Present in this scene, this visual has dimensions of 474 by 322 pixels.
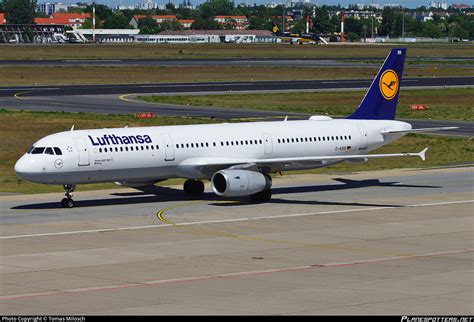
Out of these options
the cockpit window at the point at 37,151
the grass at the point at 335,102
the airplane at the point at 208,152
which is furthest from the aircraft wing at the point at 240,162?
the grass at the point at 335,102

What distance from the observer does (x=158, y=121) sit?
333ft

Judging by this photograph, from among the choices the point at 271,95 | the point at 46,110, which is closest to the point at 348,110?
the point at 271,95

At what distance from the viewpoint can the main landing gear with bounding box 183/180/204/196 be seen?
62.7m

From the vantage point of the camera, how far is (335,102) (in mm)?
127562

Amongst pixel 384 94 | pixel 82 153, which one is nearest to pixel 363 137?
pixel 384 94

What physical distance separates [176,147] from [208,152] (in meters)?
2.02

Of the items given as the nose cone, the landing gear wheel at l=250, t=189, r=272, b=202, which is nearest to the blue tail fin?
the landing gear wheel at l=250, t=189, r=272, b=202

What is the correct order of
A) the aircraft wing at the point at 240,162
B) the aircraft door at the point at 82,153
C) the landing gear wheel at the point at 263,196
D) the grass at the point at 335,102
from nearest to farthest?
the aircraft door at the point at 82,153, the aircraft wing at the point at 240,162, the landing gear wheel at the point at 263,196, the grass at the point at 335,102

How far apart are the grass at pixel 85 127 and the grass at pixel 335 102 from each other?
1932cm

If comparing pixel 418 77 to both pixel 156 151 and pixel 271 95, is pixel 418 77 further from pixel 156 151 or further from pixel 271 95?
pixel 156 151

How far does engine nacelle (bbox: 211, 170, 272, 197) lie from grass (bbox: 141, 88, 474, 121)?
178ft

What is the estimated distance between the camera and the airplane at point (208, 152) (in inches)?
2206

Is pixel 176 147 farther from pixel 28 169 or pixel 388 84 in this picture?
pixel 388 84

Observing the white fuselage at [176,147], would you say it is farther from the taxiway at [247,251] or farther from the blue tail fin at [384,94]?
the taxiway at [247,251]
